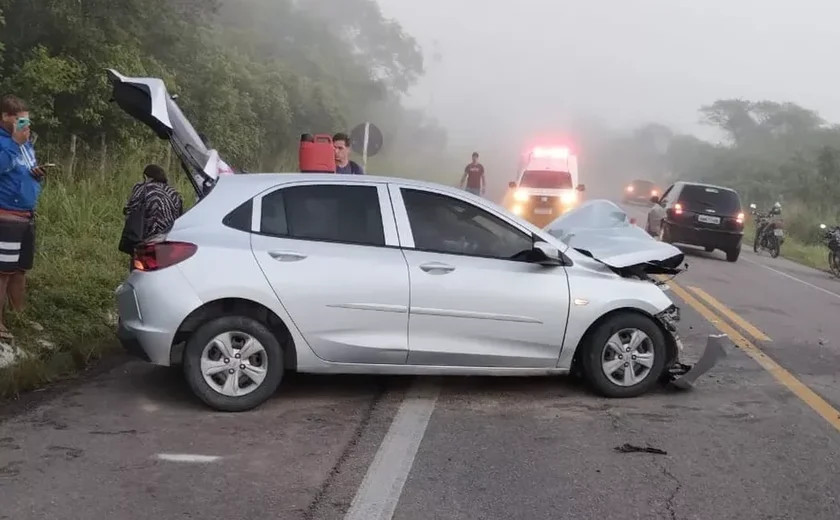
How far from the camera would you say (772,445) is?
5.52m

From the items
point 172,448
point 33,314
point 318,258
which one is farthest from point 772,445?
point 33,314

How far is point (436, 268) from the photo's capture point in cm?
614

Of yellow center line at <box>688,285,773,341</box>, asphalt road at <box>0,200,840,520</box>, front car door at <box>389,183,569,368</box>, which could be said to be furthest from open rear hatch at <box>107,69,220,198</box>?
yellow center line at <box>688,285,773,341</box>

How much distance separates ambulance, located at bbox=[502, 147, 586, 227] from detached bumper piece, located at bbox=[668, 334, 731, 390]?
14.8 metres

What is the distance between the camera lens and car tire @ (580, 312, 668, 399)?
639 centimetres

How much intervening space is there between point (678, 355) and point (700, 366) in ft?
A: 0.57

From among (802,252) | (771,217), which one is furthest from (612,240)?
(802,252)

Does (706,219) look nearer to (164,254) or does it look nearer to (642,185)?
(164,254)

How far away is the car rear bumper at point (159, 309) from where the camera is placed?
5859mm

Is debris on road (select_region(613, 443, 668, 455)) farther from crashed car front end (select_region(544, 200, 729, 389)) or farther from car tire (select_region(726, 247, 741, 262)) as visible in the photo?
car tire (select_region(726, 247, 741, 262))

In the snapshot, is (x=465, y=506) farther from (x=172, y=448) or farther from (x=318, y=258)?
(x=318, y=258)

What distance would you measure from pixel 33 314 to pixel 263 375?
2884 millimetres

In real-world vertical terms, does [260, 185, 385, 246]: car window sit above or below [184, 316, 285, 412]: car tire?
above

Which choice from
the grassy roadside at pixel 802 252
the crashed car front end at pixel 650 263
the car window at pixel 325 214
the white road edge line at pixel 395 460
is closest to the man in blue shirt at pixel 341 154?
the crashed car front end at pixel 650 263
